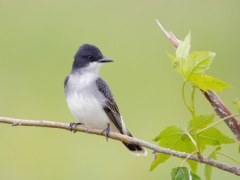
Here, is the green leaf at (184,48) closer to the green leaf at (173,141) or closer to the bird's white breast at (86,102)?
the green leaf at (173,141)

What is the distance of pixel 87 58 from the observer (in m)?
3.68

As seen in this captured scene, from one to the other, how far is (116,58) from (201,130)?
937cm

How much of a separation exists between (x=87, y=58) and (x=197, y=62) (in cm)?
222

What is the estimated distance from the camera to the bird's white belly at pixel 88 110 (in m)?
3.38

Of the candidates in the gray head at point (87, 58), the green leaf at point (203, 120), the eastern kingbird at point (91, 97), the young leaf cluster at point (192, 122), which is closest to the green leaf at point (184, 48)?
Answer: the young leaf cluster at point (192, 122)

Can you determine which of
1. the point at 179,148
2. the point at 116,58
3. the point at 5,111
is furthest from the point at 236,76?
the point at 179,148

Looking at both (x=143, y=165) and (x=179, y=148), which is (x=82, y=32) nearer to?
(x=143, y=165)

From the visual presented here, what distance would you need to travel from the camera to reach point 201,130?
1.54 m

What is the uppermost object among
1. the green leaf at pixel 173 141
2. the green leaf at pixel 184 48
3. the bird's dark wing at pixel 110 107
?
the green leaf at pixel 184 48

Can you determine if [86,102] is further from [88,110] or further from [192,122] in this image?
[192,122]

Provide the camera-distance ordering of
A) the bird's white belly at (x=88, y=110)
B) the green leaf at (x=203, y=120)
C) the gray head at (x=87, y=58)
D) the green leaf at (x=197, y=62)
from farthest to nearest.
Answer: the gray head at (x=87, y=58), the bird's white belly at (x=88, y=110), the green leaf at (x=203, y=120), the green leaf at (x=197, y=62)

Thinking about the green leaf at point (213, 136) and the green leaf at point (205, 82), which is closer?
the green leaf at point (205, 82)

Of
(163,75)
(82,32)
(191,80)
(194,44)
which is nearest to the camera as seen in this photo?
(191,80)

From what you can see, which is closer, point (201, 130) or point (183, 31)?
point (201, 130)
